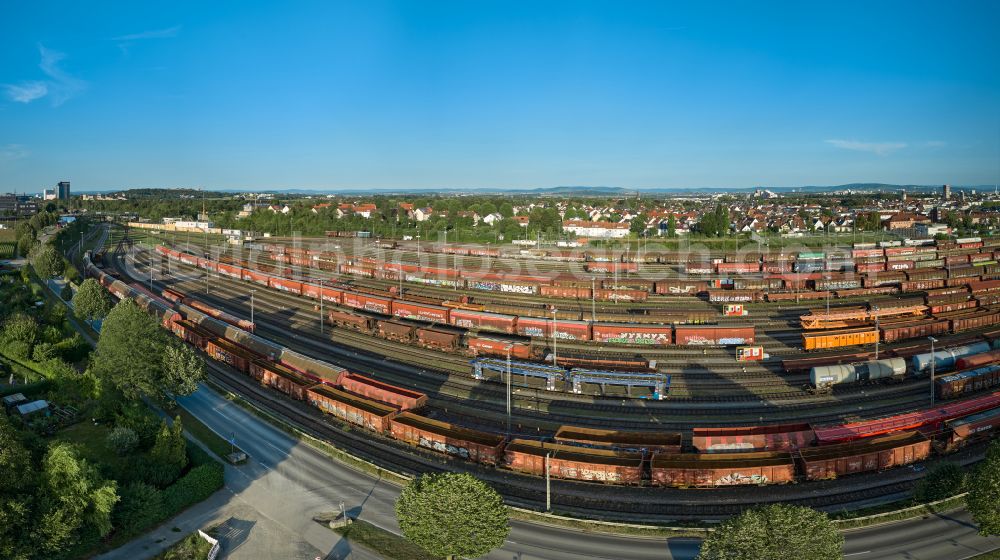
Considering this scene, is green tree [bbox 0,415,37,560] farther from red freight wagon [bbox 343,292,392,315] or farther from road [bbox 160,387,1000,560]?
red freight wagon [bbox 343,292,392,315]

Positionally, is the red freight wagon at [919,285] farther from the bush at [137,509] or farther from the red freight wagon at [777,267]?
the bush at [137,509]

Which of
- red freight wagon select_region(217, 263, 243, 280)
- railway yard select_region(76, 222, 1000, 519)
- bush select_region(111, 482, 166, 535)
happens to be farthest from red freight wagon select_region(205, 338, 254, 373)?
red freight wagon select_region(217, 263, 243, 280)

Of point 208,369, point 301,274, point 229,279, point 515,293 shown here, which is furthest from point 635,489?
point 229,279

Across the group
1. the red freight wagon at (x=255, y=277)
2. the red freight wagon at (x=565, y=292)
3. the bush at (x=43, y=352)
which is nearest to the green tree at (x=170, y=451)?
the bush at (x=43, y=352)

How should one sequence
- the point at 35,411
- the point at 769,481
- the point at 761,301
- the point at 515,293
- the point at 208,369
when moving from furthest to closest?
the point at 515,293 < the point at 761,301 < the point at 208,369 < the point at 35,411 < the point at 769,481

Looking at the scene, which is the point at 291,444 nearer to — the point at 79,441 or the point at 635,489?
the point at 79,441

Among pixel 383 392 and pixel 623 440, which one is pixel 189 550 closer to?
pixel 383 392

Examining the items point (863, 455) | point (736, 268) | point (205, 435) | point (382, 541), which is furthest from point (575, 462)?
point (736, 268)
